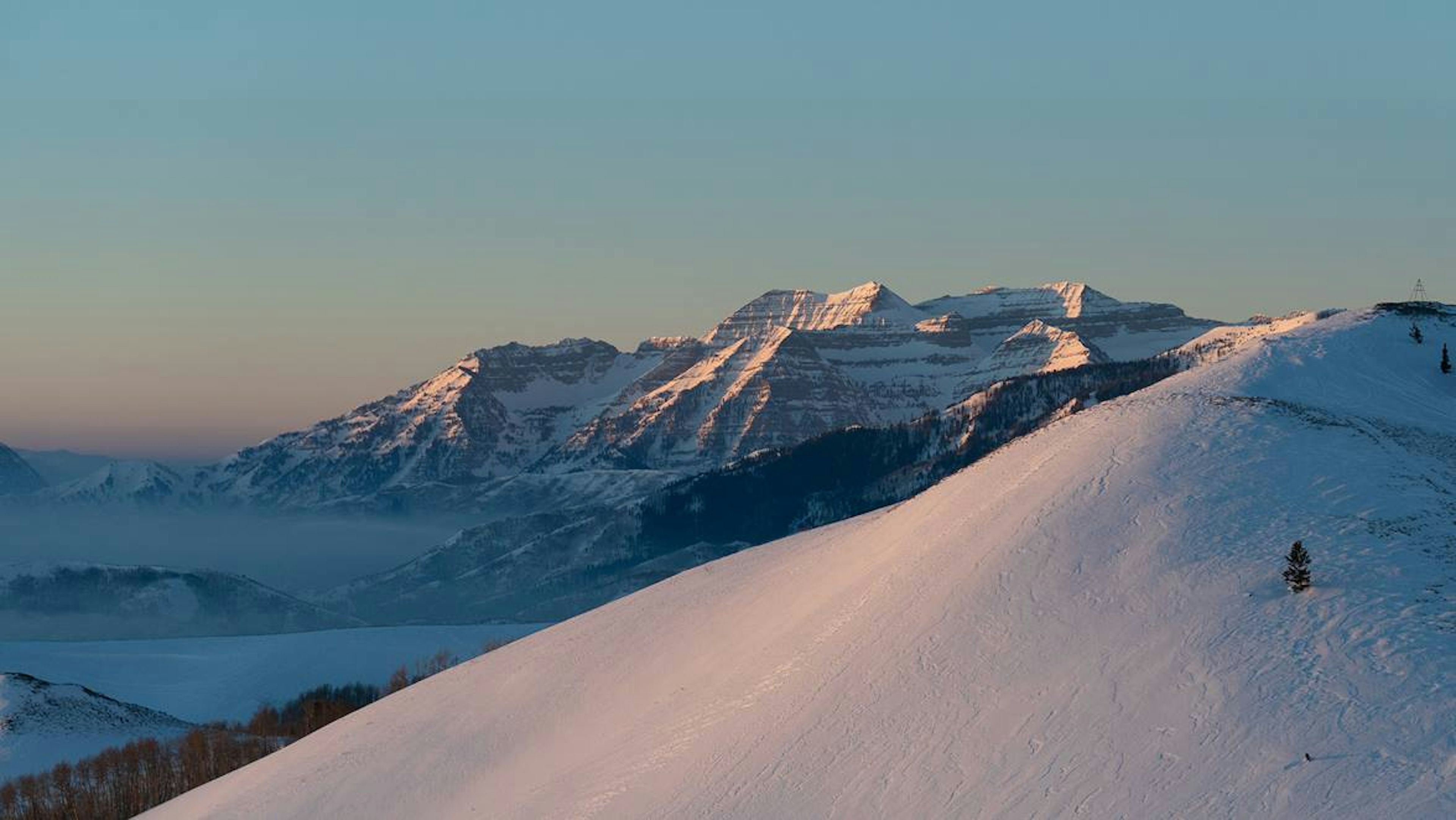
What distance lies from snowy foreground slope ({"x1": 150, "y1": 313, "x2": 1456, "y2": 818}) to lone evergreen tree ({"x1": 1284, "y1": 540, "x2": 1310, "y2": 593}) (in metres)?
0.53

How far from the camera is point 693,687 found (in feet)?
315

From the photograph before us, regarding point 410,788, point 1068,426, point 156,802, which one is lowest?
point 156,802

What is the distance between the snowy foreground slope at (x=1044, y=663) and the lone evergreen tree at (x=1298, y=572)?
532 millimetres

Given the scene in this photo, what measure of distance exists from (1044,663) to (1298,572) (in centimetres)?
1233

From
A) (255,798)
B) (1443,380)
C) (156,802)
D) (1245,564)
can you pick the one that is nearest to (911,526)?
(1245,564)

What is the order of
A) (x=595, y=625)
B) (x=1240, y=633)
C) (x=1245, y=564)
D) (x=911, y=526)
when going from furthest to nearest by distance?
(x=595, y=625)
(x=911, y=526)
(x=1245, y=564)
(x=1240, y=633)

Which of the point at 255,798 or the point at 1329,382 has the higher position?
the point at 1329,382

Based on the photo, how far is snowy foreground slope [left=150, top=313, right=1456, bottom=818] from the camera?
67.0m

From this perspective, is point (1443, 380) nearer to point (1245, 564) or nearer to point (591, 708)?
point (1245, 564)

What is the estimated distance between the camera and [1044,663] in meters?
78.2

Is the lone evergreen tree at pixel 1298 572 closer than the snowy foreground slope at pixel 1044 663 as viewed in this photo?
No

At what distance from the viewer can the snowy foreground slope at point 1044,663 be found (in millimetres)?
67000

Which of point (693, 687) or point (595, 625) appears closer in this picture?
point (693, 687)

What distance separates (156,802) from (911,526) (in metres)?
110
